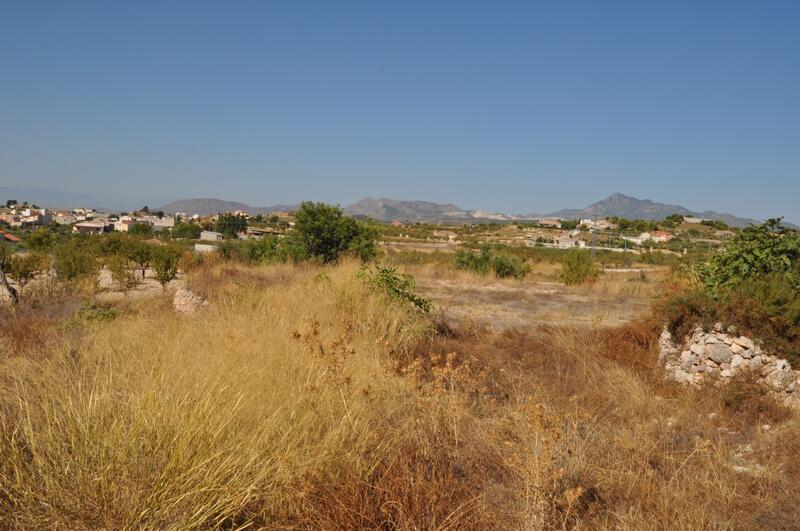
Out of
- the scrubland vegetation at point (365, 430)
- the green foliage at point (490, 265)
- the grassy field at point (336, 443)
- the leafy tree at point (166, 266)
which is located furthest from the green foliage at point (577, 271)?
the grassy field at point (336, 443)

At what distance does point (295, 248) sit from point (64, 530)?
16.0m

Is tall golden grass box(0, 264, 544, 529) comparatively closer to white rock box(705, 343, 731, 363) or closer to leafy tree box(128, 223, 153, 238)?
white rock box(705, 343, 731, 363)

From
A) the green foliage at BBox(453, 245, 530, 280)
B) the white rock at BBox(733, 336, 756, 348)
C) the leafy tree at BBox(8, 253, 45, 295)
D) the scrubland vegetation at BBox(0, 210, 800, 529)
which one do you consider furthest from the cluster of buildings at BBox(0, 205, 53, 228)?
the white rock at BBox(733, 336, 756, 348)

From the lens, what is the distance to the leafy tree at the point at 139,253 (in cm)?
1892

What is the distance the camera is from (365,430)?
380 centimetres

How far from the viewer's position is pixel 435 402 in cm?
468

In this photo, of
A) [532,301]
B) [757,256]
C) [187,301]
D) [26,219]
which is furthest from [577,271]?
[26,219]

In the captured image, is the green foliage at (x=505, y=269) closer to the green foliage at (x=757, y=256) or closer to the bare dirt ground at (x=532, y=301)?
the bare dirt ground at (x=532, y=301)

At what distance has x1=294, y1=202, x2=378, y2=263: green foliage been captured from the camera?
18391mm

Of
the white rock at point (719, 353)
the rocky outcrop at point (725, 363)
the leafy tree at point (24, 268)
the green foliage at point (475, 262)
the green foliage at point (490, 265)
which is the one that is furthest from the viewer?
the green foliage at point (475, 262)

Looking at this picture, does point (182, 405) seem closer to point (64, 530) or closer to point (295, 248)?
A: point (64, 530)

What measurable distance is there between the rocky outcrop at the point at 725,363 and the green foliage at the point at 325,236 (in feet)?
39.5

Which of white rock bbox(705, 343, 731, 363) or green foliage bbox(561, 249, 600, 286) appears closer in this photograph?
white rock bbox(705, 343, 731, 363)

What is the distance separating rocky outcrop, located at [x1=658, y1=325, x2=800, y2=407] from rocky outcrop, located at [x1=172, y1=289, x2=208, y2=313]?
7250 millimetres
